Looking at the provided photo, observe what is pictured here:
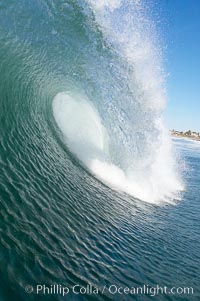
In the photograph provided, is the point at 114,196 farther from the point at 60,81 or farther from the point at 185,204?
the point at 60,81

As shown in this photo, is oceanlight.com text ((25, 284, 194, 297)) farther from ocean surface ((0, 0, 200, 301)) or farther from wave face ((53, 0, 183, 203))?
wave face ((53, 0, 183, 203))

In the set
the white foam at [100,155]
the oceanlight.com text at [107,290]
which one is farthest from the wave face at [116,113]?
the oceanlight.com text at [107,290]

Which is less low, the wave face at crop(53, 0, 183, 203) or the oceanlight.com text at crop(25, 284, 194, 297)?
the wave face at crop(53, 0, 183, 203)

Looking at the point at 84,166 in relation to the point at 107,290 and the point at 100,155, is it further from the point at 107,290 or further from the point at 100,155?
the point at 107,290

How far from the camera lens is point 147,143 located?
19.9 metres

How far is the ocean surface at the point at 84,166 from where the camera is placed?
7.01 metres

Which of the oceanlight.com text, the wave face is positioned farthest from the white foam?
the oceanlight.com text

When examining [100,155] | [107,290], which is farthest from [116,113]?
[107,290]

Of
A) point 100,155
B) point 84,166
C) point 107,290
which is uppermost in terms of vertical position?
point 100,155

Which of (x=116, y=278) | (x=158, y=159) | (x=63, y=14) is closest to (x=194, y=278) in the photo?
(x=116, y=278)

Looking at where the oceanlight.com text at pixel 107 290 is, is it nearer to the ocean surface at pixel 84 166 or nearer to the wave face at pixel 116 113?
the ocean surface at pixel 84 166

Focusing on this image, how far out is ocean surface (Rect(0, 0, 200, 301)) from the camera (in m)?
7.01

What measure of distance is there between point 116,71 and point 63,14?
4.03m

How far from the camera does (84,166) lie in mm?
16516
